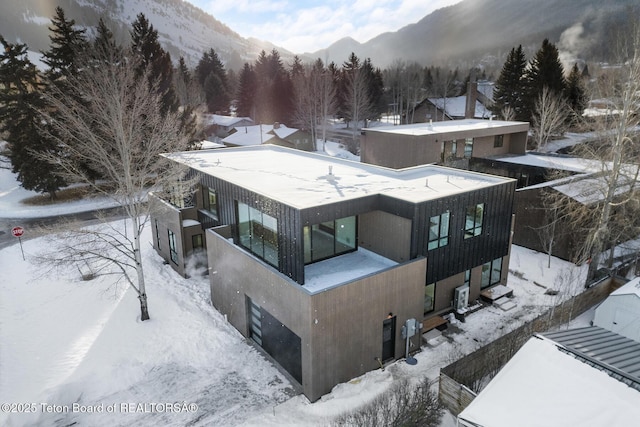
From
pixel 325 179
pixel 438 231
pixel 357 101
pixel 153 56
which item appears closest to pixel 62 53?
pixel 153 56

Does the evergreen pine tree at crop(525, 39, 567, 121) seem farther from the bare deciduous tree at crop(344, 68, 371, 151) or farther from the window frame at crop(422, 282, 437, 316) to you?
the window frame at crop(422, 282, 437, 316)

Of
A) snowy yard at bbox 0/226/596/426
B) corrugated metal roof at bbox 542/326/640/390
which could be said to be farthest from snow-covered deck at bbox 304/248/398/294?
corrugated metal roof at bbox 542/326/640/390

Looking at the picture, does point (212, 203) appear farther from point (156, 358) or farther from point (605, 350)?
point (605, 350)

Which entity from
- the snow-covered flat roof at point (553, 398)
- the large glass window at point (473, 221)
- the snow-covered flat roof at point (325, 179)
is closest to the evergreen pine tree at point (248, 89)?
the snow-covered flat roof at point (325, 179)

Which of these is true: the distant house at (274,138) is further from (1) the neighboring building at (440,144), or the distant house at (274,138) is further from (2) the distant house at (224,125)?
(1) the neighboring building at (440,144)

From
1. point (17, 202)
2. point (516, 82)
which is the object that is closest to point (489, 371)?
point (17, 202)

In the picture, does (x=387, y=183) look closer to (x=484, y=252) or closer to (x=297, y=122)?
(x=484, y=252)
